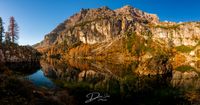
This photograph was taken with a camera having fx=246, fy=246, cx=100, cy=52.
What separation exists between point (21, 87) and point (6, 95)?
8.42 ft

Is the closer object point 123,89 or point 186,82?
point 123,89

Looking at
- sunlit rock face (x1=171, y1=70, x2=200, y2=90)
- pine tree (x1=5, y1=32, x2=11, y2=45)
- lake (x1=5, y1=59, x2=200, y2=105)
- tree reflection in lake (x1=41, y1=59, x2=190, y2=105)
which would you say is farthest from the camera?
pine tree (x1=5, y1=32, x2=11, y2=45)

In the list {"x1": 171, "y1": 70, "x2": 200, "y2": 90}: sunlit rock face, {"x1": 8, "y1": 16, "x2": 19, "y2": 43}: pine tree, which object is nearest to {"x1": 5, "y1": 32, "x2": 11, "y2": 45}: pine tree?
{"x1": 8, "y1": 16, "x2": 19, "y2": 43}: pine tree

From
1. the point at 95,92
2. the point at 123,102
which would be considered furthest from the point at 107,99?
the point at 95,92

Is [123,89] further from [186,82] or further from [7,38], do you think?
[7,38]

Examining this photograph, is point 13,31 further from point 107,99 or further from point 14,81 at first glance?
point 14,81

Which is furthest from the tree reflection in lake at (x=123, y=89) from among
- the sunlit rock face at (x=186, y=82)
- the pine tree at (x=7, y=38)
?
the pine tree at (x=7, y=38)

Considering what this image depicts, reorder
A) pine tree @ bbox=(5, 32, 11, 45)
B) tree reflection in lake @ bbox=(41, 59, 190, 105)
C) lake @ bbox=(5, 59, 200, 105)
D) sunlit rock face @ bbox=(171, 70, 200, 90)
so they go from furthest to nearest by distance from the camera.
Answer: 1. pine tree @ bbox=(5, 32, 11, 45)
2. sunlit rock face @ bbox=(171, 70, 200, 90)
3. tree reflection in lake @ bbox=(41, 59, 190, 105)
4. lake @ bbox=(5, 59, 200, 105)

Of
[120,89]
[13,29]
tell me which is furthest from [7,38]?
[120,89]

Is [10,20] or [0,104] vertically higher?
[10,20]

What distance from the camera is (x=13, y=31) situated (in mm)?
169500

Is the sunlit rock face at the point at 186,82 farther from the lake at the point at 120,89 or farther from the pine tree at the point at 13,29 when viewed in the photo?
the pine tree at the point at 13,29

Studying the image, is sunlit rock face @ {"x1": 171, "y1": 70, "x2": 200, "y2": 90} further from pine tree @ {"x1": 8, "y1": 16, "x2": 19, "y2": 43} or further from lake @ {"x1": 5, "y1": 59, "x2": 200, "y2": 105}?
pine tree @ {"x1": 8, "y1": 16, "x2": 19, "y2": 43}

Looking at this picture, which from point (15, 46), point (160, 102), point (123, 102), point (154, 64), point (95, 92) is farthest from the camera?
point (15, 46)
